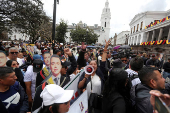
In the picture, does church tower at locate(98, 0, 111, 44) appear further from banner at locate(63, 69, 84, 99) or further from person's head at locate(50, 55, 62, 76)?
banner at locate(63, 69, 84, 99)

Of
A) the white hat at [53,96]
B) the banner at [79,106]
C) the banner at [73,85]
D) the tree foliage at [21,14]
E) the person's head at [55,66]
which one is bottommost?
the banner at [79,106]

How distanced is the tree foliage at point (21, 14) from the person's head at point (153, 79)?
9.05m

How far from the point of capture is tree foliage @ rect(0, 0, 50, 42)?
758 centimetres

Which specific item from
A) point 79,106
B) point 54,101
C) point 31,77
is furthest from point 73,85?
point 31,77

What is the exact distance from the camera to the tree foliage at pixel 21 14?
298 inches

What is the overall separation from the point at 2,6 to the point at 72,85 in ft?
29.9

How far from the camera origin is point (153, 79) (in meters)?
1.46

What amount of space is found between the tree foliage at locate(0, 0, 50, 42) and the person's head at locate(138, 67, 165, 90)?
9.05 metres

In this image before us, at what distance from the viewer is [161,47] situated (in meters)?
15.5

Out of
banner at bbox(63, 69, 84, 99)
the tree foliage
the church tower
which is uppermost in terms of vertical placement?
the church tower

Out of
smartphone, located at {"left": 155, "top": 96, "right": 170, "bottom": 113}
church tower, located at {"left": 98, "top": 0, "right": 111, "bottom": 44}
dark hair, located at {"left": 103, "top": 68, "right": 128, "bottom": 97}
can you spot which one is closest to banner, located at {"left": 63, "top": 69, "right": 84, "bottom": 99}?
dark hair, located at {"left": 103, "top": 68, "right": 128, "bottom": 97}

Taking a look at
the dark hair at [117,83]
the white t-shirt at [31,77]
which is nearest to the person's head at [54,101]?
the dark hair at [117,83]

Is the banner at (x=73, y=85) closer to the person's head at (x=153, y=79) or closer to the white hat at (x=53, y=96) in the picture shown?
the white hat at (x=53, y=96)

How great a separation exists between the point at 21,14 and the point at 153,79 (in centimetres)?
987
